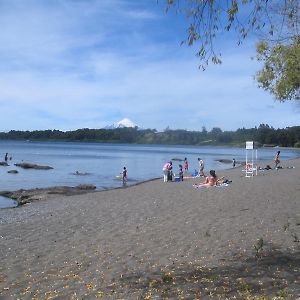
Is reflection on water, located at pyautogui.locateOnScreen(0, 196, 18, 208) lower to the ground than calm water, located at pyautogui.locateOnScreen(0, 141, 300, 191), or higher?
higher

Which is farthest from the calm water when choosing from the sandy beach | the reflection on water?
the sandy beach

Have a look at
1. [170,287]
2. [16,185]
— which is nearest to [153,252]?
[170,287]

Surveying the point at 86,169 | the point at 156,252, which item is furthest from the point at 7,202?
the point at 86,169

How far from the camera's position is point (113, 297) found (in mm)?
7699

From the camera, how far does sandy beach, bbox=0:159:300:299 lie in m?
8.09

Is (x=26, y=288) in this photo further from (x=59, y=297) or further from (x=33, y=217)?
(x=33, y=217)

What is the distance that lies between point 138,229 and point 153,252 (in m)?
3.37

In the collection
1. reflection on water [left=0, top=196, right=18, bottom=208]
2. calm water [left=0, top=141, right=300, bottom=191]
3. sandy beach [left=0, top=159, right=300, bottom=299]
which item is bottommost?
calm water [left=0, top=141, right=300, bottom=191]

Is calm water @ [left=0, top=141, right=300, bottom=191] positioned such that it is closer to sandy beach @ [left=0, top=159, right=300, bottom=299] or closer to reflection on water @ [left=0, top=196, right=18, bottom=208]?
reflection on water @ [left=0, top=196, right=18, bottom=208]

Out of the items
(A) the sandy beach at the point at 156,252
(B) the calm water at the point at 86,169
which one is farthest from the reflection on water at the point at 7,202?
(B) the calm water at the point at 86,169

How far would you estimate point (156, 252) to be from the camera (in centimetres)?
1118

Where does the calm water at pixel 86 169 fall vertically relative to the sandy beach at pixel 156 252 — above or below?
below

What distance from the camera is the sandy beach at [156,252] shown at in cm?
809

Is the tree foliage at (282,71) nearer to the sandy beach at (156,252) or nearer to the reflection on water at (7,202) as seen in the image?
the sandy beach at (156,252)
